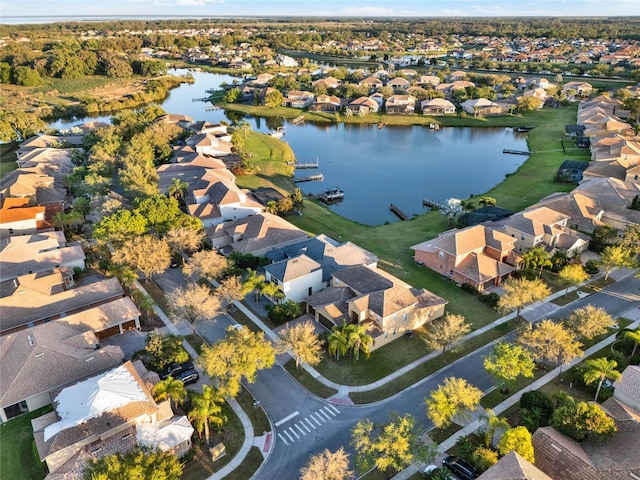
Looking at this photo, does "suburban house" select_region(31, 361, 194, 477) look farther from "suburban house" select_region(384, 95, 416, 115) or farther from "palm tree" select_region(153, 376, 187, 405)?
"suburban house" select_region(384, 95, 416, 115)

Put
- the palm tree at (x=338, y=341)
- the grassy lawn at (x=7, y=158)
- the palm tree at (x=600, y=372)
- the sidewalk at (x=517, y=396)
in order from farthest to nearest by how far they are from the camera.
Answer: the grassy lawn at (x=7, y=158)
the palm tree at (x=338, y=341)
the palm tree at (x=600, y=372)
the sidewalk at (x=517, y=396)

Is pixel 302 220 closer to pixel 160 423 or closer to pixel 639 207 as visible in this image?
pixel 160 423

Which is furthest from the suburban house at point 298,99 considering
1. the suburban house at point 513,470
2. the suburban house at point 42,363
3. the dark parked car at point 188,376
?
the suburban house at point 513,470

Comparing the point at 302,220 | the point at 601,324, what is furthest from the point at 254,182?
the point at 601,324

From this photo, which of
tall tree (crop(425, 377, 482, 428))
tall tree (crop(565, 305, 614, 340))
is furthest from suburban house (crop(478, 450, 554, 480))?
tall tree (crop(565, 305, 614, 340))

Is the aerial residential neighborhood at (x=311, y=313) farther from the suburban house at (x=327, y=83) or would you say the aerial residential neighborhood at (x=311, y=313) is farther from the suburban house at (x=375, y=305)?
the suburban house at (x=327, y=83)

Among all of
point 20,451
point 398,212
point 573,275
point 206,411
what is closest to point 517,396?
point 573,275

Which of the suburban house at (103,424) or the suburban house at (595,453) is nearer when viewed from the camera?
the suburban house at (595,453)

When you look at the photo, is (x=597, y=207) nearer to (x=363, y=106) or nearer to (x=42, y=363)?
(x=42, y=363)
